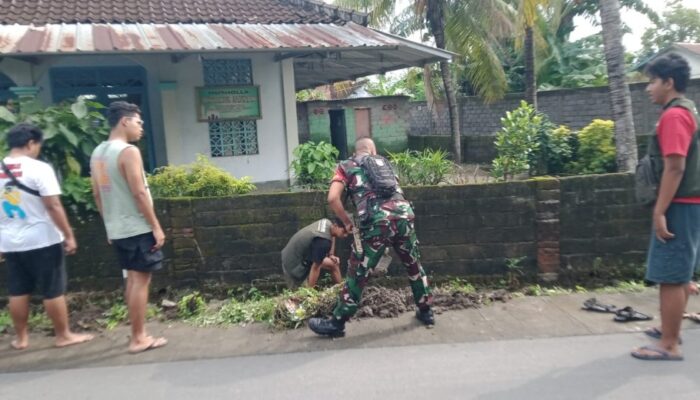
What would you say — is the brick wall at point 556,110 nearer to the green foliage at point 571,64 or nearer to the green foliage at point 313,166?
the green foliage at point 571,64

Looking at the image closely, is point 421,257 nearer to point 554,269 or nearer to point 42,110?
point 554,269

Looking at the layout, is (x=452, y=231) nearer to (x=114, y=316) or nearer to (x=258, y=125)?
(x=114, y=316)

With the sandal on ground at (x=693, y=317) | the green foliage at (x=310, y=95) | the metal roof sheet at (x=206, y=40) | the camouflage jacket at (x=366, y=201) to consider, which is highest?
the green foliage at (x=310, y=95)

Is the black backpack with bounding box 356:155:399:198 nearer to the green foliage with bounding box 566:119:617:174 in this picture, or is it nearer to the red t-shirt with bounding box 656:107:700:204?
the red t-shirt with bounding box 656:107:700:204

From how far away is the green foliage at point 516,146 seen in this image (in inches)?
270

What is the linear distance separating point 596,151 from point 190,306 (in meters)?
4.85

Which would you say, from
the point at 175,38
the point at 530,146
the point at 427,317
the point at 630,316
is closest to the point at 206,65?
the point at 175,38

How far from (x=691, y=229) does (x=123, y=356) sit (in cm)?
409

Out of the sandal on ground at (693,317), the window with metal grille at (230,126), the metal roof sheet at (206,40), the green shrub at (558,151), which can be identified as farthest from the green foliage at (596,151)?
the window with metal grille at (230,126)

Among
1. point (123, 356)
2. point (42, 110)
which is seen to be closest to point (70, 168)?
point (42, 110)

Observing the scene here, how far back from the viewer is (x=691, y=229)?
4059mm

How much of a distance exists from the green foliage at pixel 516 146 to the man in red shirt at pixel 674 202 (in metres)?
2.68

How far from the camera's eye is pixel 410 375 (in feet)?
13.2

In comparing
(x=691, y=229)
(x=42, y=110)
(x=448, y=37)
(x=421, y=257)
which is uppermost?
(x=448, y=37)
